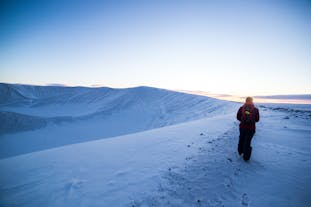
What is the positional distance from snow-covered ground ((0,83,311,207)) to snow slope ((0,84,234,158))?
33.6 m

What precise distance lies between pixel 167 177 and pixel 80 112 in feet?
266

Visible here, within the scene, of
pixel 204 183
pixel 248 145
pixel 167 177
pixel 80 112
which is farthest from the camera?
Result: pixel 80 112

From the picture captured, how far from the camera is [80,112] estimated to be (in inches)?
2990

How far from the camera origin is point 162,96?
76.5 metres

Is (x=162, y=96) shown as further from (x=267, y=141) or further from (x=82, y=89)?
(x=267, y=141)

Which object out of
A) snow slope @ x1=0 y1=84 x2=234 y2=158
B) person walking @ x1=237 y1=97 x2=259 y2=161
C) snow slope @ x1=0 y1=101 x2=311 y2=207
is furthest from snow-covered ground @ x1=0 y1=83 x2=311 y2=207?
snow slope @ x1=0 y1=84 x2=234 y2=158

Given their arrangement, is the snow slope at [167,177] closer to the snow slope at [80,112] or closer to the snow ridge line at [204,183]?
the snow ridge line at [204,183]

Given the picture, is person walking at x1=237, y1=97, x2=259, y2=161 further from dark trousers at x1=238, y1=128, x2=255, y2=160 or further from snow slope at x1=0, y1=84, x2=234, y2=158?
snow slope at x1=0, y1=84, x2=234, y2=158

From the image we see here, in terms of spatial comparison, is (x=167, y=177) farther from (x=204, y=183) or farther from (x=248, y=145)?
(x=248, y=145)

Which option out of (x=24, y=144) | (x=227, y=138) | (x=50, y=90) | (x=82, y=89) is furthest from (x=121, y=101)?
(x=227, y=138)

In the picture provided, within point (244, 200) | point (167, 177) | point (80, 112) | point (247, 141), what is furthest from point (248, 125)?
point (80, 112)

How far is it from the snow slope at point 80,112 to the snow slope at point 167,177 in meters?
33.8

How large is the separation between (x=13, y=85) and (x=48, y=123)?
48.0 meters

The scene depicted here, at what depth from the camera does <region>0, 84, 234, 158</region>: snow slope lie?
5159 cm
